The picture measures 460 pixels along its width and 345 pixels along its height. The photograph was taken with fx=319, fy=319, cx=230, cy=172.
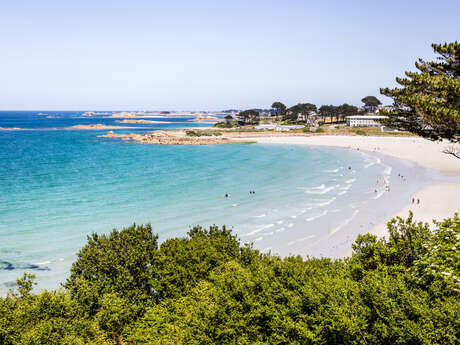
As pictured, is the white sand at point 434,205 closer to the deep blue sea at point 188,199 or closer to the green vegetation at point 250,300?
the deep blue sea at point 188,199

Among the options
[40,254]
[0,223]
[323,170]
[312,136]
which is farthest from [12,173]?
[312,136]

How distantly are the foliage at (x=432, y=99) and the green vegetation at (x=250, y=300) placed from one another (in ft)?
17.9

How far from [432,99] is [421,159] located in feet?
265

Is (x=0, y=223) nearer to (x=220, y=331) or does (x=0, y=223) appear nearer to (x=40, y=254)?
(x=40, y=254)

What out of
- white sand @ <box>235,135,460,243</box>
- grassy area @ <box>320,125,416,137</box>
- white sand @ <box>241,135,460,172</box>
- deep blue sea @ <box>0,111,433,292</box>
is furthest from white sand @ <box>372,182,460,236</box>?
grassy area @ <box>320,125,416,137</box>

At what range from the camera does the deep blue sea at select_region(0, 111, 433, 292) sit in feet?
112

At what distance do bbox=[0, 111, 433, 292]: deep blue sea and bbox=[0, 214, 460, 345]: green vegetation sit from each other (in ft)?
37.5

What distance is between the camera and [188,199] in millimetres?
49688

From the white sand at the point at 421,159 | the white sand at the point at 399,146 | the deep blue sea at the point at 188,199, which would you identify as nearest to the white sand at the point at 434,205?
the white sand at the point at 421,159

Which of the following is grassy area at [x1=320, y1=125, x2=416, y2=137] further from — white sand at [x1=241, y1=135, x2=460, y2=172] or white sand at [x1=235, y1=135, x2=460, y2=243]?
white sand at [x1=235, y1=135, x2=460, y2=243]

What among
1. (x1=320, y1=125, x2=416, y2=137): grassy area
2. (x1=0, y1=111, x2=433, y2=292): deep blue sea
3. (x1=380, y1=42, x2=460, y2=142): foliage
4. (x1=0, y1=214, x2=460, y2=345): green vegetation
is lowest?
(x1=0, y1=111, x2=433, y2=292): deep blue sea

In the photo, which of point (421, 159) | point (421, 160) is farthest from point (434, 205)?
point (421, 159)

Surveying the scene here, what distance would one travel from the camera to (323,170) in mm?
73625

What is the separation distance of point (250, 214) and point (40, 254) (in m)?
Result: 24.7
